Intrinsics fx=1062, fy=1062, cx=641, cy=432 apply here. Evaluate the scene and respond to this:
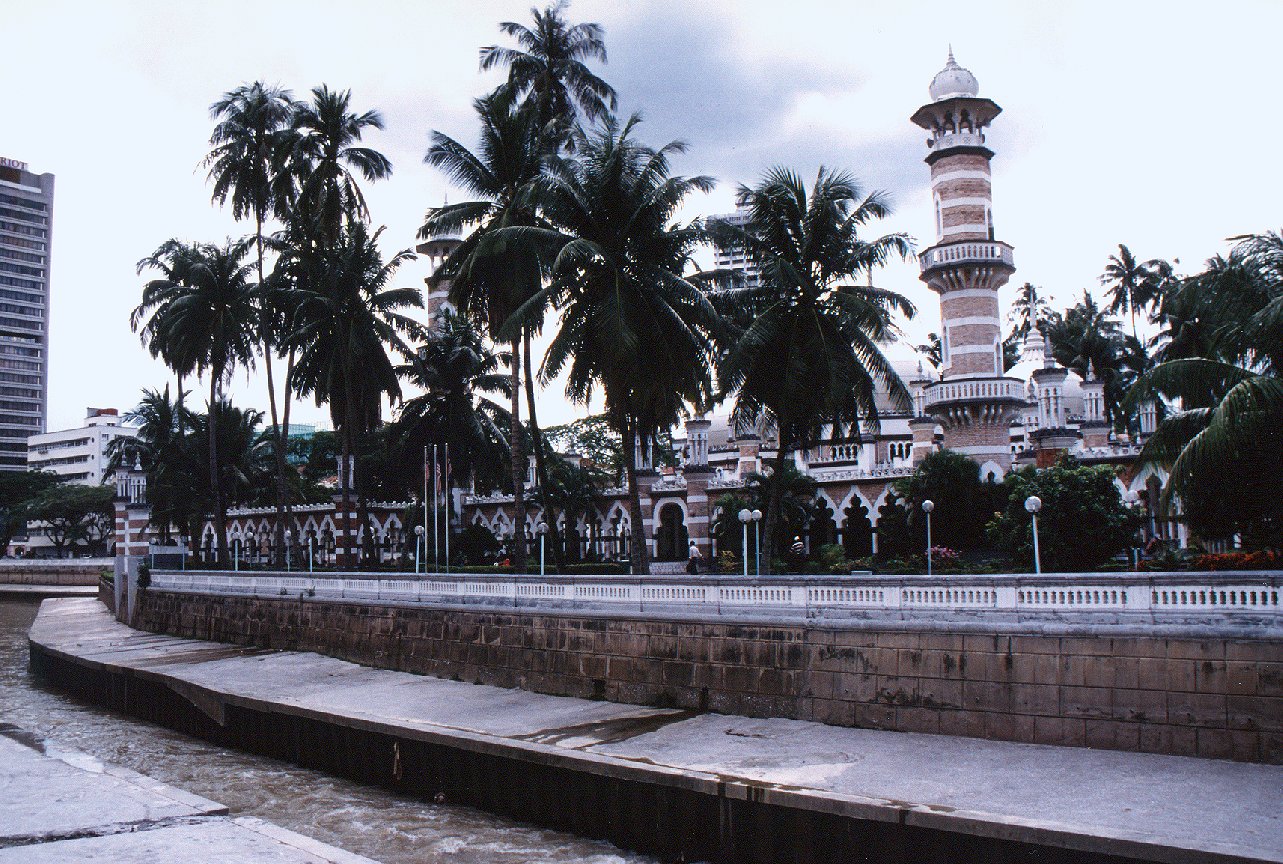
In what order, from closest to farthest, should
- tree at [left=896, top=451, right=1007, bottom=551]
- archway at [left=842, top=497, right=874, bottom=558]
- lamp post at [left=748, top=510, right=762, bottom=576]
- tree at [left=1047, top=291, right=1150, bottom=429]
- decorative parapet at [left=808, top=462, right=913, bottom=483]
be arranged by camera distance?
lamp post at [left=748, top=510, right=762, bottom=576] → tree at [left=896, top=451, right=1007, bottom=551] → decorative parapet at [left=808, top=462, right=913, bottom=483] → archway at [left=842, top=497, right=874, bottom=558] → tree at [left=1047, top=291, right=1150, bottom=429]

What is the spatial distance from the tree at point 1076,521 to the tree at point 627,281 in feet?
29.6

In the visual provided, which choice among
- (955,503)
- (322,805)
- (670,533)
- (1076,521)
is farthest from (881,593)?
(670,533)

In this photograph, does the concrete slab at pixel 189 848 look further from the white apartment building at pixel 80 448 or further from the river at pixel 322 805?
the white apartment building at pixel 80 448

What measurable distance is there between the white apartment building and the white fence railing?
119m

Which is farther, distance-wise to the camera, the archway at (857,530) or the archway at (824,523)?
the archway at (824,523)

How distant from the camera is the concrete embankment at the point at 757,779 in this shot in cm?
1103

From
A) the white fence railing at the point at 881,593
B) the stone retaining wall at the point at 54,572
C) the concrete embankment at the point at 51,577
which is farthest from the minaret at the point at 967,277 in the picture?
the stone retaining wall at the point at 54,572

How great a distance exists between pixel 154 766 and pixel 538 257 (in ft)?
56.8

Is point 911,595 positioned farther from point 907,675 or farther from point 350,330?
point 350,330

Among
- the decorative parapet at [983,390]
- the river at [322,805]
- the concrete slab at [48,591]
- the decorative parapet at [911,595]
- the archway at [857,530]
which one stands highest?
the decorative parapet at [983,390]

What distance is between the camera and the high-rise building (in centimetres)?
13500

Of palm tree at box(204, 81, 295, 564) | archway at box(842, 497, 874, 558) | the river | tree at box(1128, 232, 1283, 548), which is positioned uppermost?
palm tree at box(204, 81, 295, 564)

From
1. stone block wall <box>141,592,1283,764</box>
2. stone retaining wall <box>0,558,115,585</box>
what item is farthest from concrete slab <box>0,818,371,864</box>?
stone retaining wall <box>0,558,115,585</box>

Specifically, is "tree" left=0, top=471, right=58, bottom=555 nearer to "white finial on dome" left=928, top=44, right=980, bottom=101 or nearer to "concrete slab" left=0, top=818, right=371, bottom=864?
"white finial on dome" left=928, top=44, right=980, bottom=101
